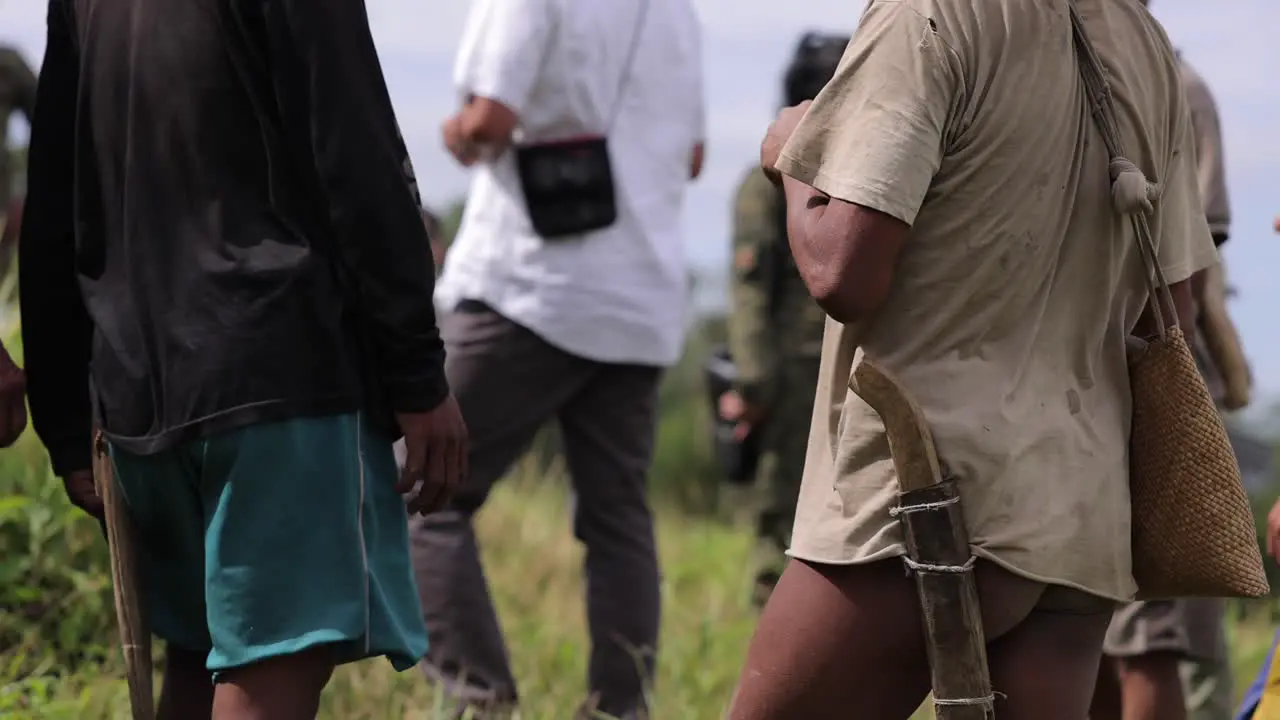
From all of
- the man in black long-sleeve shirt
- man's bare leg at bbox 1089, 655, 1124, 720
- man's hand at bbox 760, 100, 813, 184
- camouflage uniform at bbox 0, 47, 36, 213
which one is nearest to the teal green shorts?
the man in black long-sleeve shirt

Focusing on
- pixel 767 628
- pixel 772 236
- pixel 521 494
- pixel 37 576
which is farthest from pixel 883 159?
pixel 521 494

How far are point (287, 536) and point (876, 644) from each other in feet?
2.67

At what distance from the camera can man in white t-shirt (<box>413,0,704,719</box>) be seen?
414cm

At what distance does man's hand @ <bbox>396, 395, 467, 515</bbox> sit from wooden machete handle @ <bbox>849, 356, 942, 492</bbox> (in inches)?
25.3

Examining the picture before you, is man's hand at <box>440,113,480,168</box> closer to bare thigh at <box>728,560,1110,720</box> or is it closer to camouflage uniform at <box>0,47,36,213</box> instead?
bare thigh at <box>728,560,1110,720</box>

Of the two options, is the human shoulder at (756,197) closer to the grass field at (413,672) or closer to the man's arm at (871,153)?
the grass field at (413,672)

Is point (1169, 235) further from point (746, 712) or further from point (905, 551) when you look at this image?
point (746, 712)

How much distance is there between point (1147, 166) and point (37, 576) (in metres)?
2.96

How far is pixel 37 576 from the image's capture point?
4.52 meters

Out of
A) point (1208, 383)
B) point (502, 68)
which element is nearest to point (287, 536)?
point (502, 68)

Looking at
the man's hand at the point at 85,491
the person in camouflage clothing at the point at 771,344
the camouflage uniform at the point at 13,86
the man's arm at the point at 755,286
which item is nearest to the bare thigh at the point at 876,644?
the man's hand at the point at 85,491

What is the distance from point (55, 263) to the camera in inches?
114

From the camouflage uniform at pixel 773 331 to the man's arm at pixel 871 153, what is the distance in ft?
11.9

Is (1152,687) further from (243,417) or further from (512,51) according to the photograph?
(243,417)
